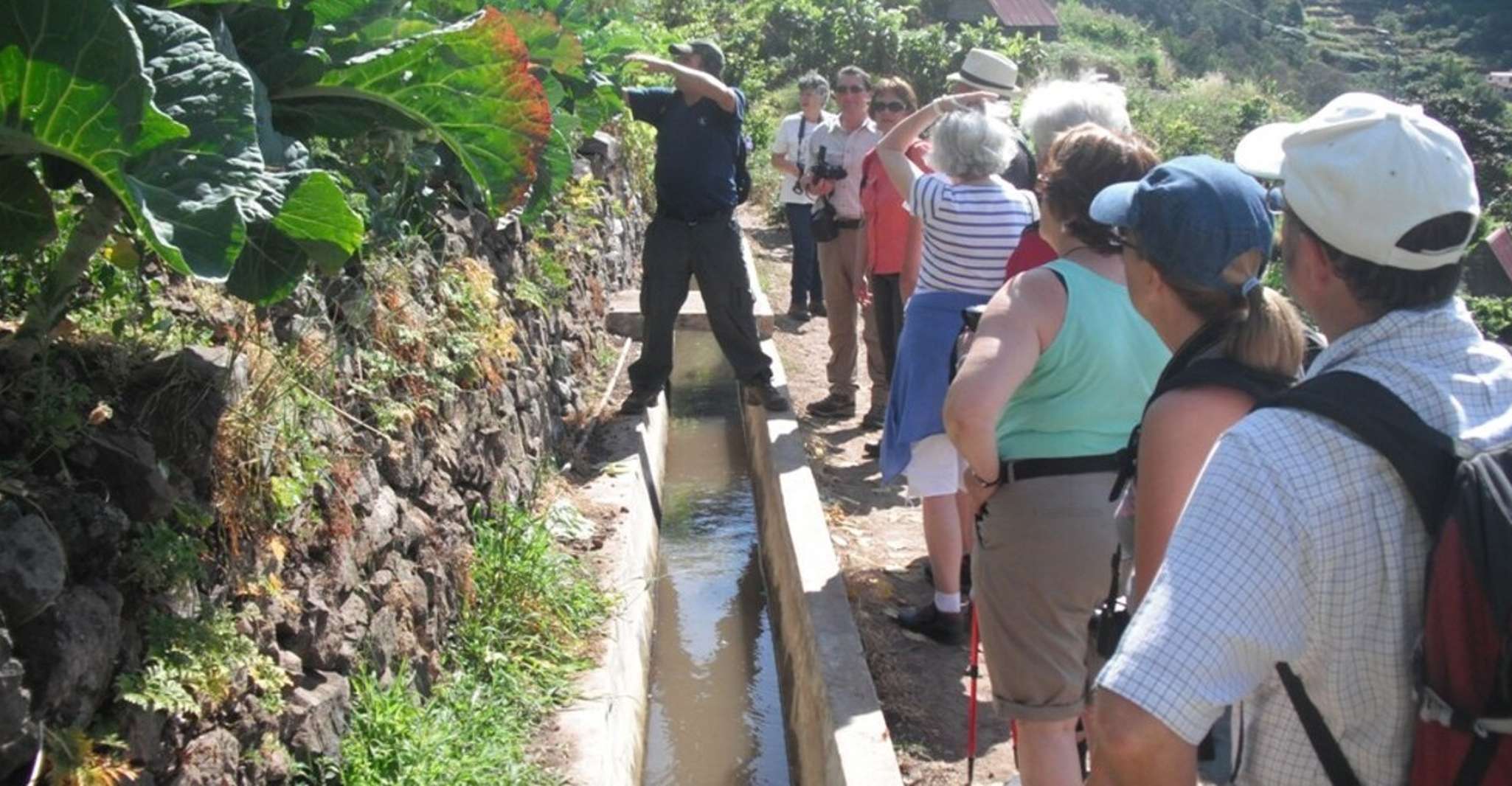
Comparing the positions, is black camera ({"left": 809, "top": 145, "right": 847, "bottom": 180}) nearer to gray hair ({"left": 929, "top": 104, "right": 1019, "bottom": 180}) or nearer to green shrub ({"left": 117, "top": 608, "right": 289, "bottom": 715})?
gray hair ({"left": 929, "top": 104, "right": 1019, "bottom": 180})

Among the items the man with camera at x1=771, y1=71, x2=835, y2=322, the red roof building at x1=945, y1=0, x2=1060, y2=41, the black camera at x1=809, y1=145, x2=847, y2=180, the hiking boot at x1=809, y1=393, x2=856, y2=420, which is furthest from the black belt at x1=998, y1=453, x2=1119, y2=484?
the red roof building at x1=945, y1=0, x2=1060, y2=41

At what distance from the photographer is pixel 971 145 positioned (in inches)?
200

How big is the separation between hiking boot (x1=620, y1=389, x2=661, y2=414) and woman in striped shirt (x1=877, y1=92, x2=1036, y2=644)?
9.01 ft

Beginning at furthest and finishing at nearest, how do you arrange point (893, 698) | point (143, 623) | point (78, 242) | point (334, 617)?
point (893, 698)
point (334, 617)
point (78, 242)
point (143, 623)

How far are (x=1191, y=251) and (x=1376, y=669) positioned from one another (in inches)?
34.6

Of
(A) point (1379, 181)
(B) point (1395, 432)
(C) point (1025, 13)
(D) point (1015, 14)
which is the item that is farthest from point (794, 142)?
(C) point (1025, 13)

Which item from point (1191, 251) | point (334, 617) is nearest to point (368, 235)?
point (334, 617)

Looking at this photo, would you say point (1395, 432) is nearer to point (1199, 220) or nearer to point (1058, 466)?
point (1199, 220)

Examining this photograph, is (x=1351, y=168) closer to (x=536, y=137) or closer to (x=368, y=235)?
(x=536, y=137)

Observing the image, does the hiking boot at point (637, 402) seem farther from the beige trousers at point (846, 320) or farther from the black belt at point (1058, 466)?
the black belt at point (1058, 466)

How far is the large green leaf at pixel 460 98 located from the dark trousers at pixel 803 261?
22.9 feet

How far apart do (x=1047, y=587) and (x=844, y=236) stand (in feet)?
18.9

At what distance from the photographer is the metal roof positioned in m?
42.5

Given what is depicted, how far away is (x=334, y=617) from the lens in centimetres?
395
